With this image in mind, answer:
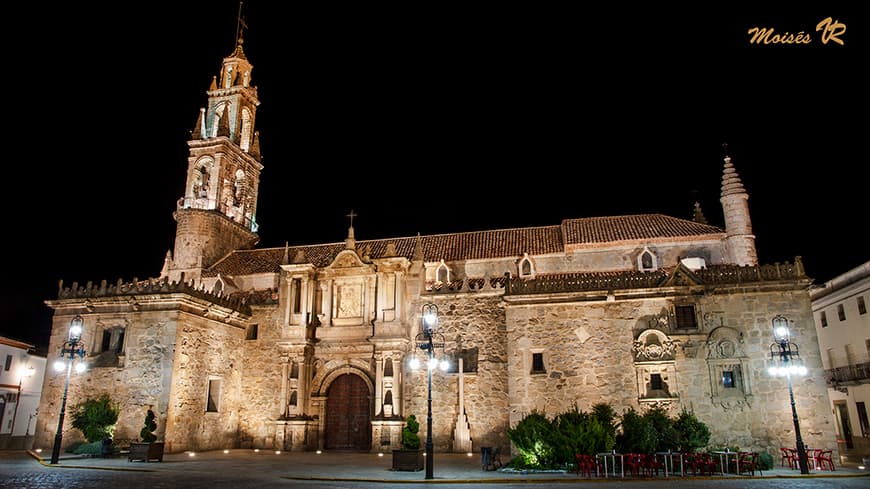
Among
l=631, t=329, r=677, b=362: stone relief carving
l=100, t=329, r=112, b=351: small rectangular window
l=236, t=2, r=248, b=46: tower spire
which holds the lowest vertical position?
l=631, t=329, r=677, b=362: stone relief carving

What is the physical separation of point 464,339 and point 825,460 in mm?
14578

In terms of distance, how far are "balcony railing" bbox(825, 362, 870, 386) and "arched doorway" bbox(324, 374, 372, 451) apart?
24.3 m

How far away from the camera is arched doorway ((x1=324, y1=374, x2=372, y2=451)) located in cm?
2800

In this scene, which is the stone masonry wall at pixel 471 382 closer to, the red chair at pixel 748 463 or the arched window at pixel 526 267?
the arched window at pixel 526 267

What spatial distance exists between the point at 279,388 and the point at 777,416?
22.4 m

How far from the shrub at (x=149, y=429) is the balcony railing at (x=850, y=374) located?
32771mm

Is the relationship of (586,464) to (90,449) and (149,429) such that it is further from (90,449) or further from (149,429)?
(90,449)

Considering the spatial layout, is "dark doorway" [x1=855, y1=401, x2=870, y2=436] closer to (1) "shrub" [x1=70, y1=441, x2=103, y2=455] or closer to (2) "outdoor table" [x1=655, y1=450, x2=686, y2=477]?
(2) "outdoor table" [x1=655, y1=450, x2=686, y2=477]

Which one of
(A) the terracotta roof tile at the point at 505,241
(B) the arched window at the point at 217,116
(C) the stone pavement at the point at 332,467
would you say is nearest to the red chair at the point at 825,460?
(C) the stone pavement at the point at 332,467

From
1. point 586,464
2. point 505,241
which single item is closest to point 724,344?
point 586,464

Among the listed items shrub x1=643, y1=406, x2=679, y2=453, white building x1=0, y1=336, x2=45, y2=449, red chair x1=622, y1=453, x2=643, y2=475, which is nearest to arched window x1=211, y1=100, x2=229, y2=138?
white building x1=0, y1=336, x2=45, y2=449

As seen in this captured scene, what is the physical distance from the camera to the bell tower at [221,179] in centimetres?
3584

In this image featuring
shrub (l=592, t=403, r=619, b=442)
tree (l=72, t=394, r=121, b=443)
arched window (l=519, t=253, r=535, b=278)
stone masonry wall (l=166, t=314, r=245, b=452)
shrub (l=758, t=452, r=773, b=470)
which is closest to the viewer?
shrub (l=592, t=403, r=619, b=442)

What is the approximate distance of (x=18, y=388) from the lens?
35.6 meters
